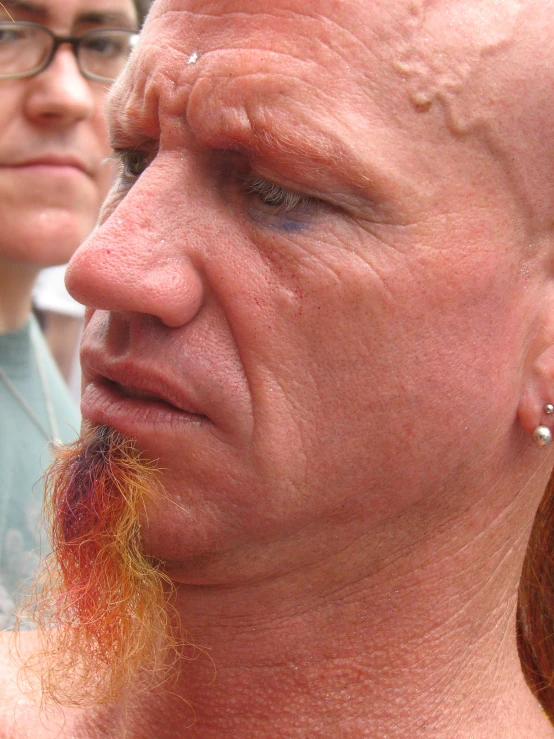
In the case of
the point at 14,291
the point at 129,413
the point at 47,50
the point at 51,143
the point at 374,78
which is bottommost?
the point at 14,291

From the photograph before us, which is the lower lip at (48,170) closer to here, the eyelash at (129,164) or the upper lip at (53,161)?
the upper lip at (53,161)

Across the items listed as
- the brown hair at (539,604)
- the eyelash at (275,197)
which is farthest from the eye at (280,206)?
the brown hair at (539,604)

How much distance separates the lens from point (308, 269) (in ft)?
4.83

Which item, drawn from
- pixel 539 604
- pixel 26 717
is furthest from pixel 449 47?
pixel 26 717

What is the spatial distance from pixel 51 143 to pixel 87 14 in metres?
0.42

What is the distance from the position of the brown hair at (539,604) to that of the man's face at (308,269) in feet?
1.59

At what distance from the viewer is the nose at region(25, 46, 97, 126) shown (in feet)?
9.11

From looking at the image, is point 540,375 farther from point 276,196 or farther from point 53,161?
point 53,161

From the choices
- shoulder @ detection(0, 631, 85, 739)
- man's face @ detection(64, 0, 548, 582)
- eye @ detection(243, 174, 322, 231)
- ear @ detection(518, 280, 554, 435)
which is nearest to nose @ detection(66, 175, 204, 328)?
man's face @ detection(64, 0, 548, 582)

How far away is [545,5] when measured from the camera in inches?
60.7

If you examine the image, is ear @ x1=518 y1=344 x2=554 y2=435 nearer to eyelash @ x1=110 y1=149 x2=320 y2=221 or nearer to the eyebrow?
eyelash @ x1=110 y1=149 x2=320 y2=221

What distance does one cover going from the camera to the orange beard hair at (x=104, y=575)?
1526 mm

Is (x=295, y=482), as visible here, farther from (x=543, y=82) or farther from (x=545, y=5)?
(x=545, y=5)

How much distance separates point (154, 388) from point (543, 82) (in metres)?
0.79
